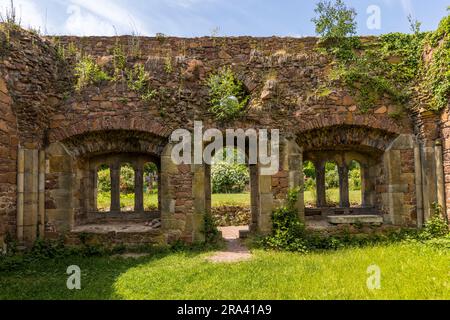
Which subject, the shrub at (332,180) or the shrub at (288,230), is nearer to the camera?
the shrub at (288,230)

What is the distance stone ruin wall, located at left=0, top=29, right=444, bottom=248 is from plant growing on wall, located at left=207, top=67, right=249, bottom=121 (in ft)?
0.60

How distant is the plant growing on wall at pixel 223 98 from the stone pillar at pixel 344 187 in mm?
3666

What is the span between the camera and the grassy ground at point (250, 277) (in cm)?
441

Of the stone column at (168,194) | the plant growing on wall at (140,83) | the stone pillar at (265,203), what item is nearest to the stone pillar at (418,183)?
the stone pillar at (265,203)

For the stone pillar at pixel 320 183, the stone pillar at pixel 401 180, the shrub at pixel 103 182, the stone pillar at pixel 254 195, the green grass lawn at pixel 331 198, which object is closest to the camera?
the stone pillar at pixel 401 180

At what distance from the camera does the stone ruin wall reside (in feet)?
23.5

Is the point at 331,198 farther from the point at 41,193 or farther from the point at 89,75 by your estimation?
A: the point at 41,193

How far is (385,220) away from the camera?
7.95 meters

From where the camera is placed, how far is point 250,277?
513 cm

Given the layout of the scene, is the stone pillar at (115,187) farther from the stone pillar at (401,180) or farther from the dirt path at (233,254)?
the stone pillar at (401,180)

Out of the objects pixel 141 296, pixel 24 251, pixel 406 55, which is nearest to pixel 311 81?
pixel 406 55

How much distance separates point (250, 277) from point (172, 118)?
4.12 meters
